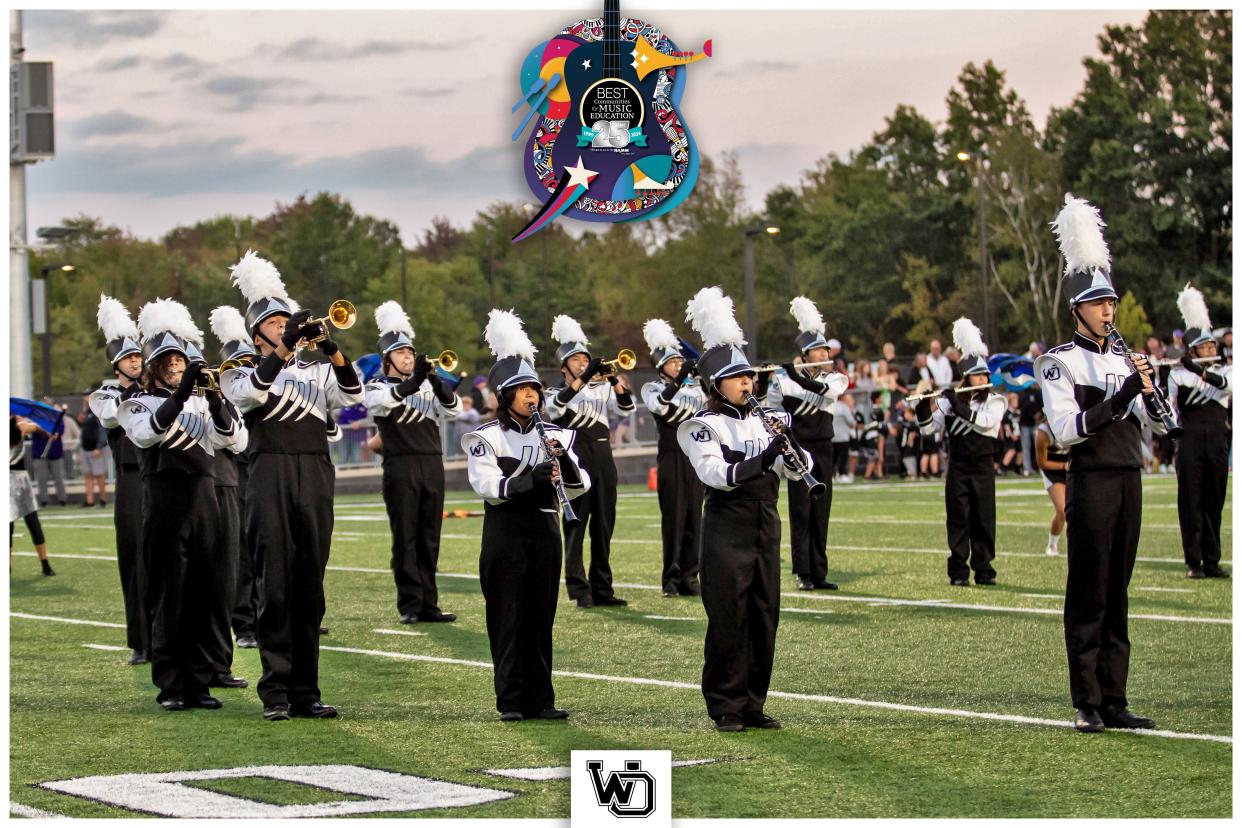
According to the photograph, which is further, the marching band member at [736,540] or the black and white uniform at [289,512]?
the black and white uniform at [289,512]

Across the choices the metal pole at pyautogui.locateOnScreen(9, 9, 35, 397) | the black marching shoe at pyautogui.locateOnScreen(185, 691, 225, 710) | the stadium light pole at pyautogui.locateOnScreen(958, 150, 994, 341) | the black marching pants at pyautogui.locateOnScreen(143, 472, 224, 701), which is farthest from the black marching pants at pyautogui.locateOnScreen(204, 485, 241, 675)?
the stadium light pole at pyautogui.locateOnScreen(958, 150, 994, 341)

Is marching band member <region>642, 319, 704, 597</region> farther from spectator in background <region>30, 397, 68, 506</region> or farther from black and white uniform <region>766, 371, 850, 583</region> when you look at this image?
spectator in background <region>30, 397, 68, 506</region>

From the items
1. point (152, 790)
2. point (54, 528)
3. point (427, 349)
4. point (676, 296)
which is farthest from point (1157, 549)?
point (427, 349)

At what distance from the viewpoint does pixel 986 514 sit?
1474cm

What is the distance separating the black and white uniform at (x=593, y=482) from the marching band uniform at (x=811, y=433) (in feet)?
4.10

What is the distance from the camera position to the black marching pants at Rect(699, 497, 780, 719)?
28.0ft

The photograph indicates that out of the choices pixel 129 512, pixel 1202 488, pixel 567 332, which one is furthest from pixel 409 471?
pixel 1202 488

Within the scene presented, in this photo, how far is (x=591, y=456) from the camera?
14.1m

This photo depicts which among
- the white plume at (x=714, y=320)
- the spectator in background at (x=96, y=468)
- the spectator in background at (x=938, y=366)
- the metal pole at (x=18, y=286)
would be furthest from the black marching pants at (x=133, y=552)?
the spectator in background at (x=96, y=468)

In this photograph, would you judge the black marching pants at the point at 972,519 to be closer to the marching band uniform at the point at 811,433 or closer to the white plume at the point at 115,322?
the marching band uniform at the point at 811,433

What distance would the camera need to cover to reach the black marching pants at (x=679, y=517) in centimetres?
1442

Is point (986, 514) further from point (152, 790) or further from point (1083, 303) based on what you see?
point (152, 790)

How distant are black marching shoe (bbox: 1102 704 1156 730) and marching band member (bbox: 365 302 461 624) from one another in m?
5.84

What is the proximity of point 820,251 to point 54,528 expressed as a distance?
40.1 meters
